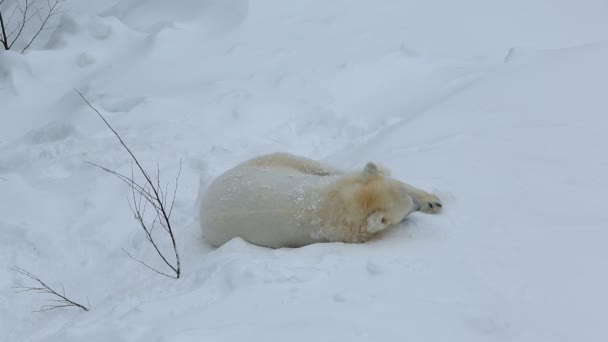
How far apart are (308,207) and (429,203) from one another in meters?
0.75

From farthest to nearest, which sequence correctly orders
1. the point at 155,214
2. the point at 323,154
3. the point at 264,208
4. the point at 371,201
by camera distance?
the point at 323,154
the point at 155,214
the point at 264,208
the point at 371,201

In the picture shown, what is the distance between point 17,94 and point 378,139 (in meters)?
5.41

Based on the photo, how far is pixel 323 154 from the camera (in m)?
5.93

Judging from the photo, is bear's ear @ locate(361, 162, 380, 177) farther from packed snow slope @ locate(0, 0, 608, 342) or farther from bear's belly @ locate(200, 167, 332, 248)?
packed snow slope @ locate(0, 0, 608, 342)

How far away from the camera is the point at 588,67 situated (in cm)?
493

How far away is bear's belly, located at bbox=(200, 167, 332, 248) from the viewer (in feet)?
12.5

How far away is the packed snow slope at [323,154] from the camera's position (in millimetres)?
2635

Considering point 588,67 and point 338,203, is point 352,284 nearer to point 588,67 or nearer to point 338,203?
point 338,203

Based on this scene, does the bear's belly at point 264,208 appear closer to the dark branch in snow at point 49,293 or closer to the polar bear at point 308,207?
the polar bear at point 308,207

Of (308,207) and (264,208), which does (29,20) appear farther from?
(308,207)

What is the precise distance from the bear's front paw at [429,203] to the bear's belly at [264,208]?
2.09 feet

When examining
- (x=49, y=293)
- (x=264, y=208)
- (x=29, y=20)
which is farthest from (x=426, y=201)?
(x=29, y=20)

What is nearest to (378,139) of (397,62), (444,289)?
(397,62)

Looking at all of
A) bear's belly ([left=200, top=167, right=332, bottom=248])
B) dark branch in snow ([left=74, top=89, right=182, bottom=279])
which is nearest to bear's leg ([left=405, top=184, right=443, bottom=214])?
bear's belly ([left=200, top=167, right=332, bottom=248])
